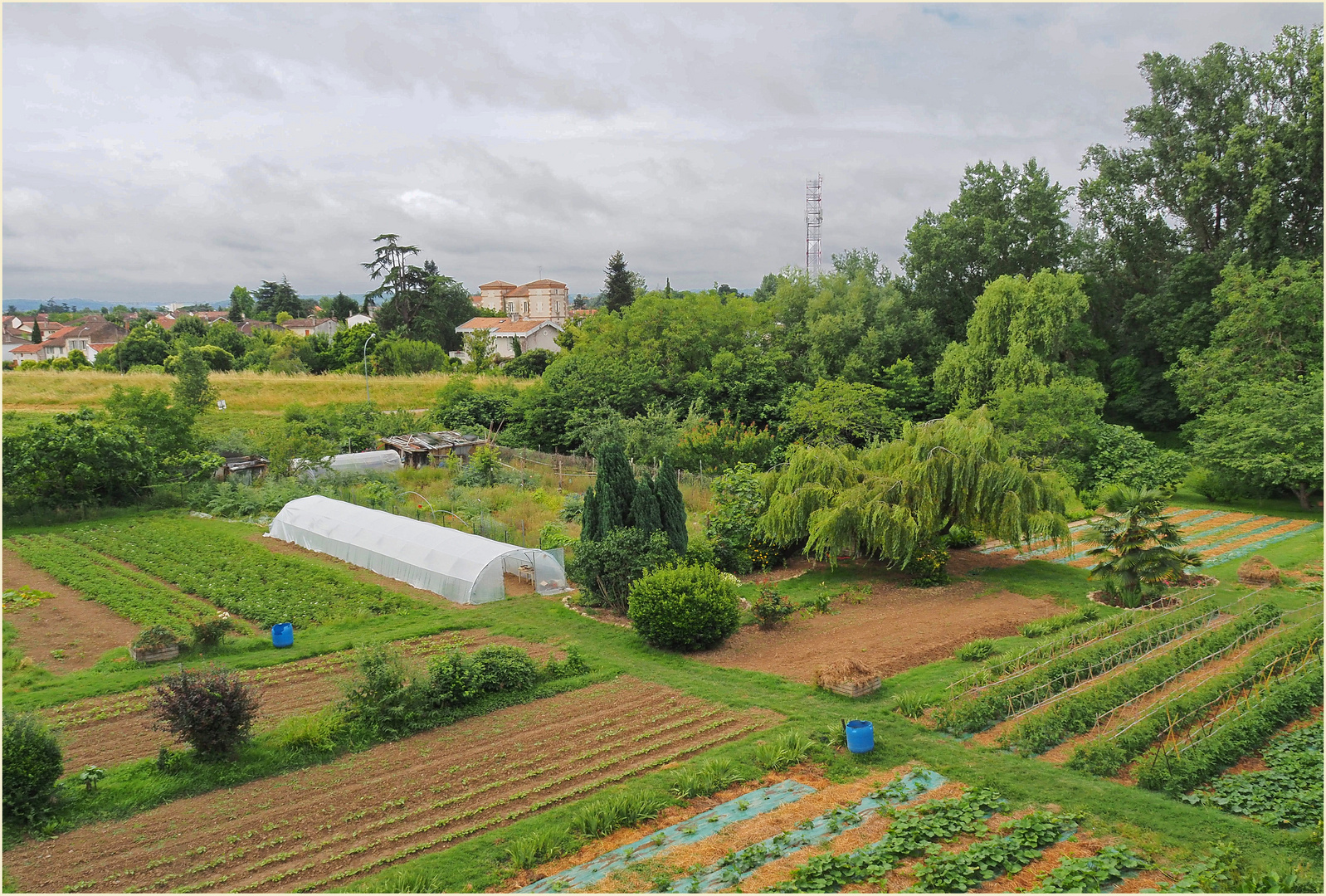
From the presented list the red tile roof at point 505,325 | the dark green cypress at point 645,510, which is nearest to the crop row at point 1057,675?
the dark green cypress at point 645,510

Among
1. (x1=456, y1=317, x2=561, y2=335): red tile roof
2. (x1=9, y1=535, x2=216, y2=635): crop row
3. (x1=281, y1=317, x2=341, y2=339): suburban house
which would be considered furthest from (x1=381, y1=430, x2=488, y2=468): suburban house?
(x1=281, y1=317, x2=341, y2=339): suburban house

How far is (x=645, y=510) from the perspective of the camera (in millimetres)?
17531

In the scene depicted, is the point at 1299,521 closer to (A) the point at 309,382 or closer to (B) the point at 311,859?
(B) the point at 311,859

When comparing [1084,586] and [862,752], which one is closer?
[862,752]

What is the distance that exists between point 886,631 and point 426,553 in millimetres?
9701

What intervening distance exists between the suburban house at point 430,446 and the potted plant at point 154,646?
18756 mm

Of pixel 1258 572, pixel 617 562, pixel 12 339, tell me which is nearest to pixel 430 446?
pixel 617 562

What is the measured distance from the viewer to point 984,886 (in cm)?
727

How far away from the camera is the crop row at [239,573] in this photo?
54.5ft

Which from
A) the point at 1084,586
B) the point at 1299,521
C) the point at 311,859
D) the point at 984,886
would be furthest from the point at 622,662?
the point at 1299,521

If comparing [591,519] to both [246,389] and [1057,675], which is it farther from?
[246,389]

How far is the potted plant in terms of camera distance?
13.6 m

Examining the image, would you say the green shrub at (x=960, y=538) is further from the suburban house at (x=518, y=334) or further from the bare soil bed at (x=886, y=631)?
the suburban house at (x=518, y=334)

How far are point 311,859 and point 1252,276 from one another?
107 ft
